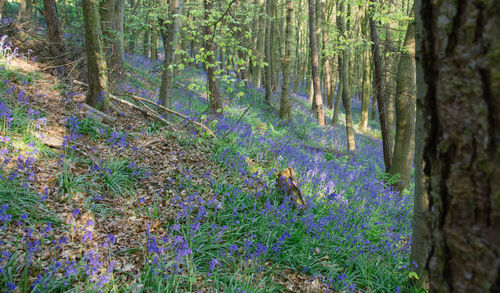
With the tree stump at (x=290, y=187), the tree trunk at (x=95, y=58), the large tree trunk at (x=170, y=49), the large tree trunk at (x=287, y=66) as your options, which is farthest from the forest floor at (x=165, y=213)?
the large tree trunk at (x=287, y=66)

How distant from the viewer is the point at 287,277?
3.65 meters

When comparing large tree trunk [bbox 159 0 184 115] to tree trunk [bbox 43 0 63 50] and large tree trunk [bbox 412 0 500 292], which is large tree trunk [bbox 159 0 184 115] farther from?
large tree trunk [bbox 412 0 500 292]

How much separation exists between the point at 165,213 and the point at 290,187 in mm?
2027

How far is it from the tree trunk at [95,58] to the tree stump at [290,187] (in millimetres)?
3941

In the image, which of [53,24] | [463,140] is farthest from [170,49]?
[463,140]

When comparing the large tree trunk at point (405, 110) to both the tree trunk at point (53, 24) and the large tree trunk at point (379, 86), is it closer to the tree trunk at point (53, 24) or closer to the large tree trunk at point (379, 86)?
the large tree trunk at point (379, 86)

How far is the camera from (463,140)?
45.7 inches

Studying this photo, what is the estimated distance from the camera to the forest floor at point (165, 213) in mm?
3150

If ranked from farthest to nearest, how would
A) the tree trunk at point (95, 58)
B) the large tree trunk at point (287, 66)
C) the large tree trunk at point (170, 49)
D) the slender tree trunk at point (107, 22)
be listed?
the large tree trunk at point (287, 66) < the slender tree trunk at point (107, 22) < the large tree trunk at point (170, 49) < the tree trunk at point (95, 58)

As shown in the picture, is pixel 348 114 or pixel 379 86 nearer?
pixel 379 86

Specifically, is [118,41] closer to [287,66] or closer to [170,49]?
[170,49]

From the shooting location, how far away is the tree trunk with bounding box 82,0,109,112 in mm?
5477

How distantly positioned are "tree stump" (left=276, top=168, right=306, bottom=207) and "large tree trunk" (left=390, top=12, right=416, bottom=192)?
3054mm

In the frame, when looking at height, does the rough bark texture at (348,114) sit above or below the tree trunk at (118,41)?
below
